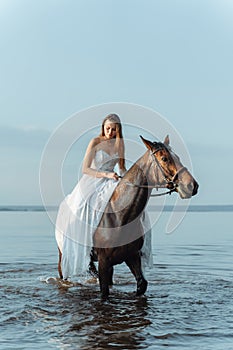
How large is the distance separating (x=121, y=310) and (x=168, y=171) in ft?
6.04

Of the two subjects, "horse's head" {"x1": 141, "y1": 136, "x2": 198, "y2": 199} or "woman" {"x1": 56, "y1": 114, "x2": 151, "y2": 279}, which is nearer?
"horse's head" {"x1": 141, "y1": 136, "x2": 198, "y2": 199}

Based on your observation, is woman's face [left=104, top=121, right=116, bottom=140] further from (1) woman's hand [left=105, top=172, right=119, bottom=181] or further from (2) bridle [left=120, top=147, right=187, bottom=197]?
(2) bridle [left=120, top=147, right=187, bottom=197]

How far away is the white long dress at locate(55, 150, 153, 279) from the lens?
28.1 ft

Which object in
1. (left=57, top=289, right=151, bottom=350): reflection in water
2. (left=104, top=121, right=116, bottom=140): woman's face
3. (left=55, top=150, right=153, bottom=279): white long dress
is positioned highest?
(left=104, top=121, right=116, bottom=140): woman's face

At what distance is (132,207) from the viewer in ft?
26.9

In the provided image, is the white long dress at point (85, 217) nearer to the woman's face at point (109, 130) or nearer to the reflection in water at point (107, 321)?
the woman's face at point (109, 130)

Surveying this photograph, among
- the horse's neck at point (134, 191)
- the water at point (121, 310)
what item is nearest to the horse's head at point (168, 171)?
the horse's neck at point (134, 191)

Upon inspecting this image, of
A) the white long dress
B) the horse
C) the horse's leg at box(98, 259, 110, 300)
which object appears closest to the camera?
the horse

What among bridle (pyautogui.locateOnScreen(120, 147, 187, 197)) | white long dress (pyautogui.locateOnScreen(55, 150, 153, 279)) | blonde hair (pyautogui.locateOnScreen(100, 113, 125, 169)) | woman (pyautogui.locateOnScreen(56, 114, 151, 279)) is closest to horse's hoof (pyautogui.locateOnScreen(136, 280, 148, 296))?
white long dress (pyautogui.locateOnScreen(55, 150, 153, 279))

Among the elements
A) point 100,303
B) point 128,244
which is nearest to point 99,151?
point 128,244

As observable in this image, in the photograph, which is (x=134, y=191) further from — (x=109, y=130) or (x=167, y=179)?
(x=109, y=130)

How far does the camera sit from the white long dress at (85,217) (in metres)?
8.56

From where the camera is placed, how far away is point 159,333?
6914 mm

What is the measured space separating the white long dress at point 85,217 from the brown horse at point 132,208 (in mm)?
134
